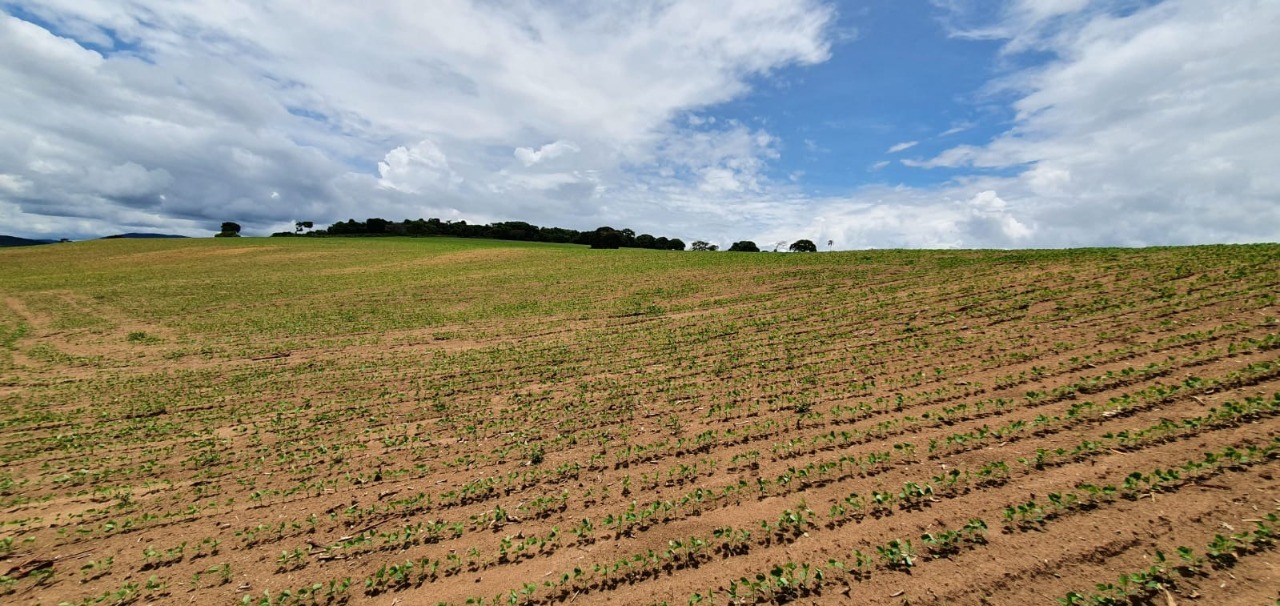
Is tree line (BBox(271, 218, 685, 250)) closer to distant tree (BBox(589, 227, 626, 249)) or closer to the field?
distant tree (BBox(589, 227, 626, 249))

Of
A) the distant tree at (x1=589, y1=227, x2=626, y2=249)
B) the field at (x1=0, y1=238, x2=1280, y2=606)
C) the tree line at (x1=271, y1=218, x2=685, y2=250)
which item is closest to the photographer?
the field at (x1=0, y1=238, x2=1280, y2=606)

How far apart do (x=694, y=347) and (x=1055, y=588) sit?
38.9 feet

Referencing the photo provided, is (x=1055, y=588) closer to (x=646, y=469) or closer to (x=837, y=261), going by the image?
(x=646, y=469)

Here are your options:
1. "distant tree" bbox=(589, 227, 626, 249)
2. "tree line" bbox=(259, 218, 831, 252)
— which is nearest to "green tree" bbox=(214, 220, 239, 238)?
"tree line" bbox=(259, 218, 831, 252)

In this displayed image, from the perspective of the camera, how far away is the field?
6008 mm

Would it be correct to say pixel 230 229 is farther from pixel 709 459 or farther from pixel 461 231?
pixel 709 459

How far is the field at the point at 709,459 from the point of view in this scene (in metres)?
6.01

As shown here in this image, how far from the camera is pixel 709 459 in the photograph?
8.89 meters

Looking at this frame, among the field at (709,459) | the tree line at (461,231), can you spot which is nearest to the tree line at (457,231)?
the tree line at (461,231)

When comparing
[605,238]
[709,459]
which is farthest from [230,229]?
[709,459]

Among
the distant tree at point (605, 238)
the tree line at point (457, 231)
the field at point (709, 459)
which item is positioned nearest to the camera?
the field at point (709, 459)

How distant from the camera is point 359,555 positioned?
712 cm

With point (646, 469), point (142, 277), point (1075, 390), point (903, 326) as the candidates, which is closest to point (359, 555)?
point (646, 469)

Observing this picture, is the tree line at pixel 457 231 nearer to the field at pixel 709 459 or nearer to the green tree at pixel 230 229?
the green tree at pixel 230 229
